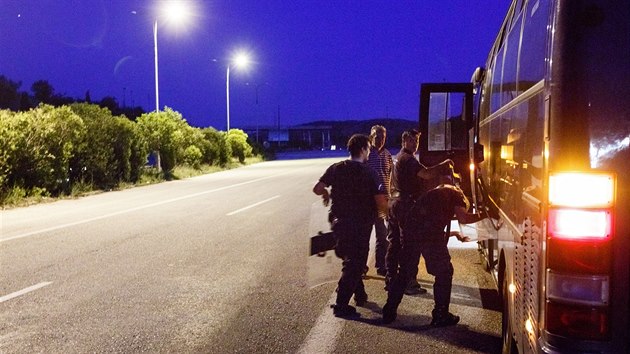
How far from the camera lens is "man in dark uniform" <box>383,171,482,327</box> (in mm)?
6305

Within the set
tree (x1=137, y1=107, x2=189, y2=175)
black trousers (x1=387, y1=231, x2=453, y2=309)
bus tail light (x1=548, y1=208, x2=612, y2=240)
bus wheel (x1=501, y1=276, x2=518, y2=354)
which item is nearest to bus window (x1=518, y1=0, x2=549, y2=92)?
bus tail light (x1=548, y1=208, x2=612, y2=240)

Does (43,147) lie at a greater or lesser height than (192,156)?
greater

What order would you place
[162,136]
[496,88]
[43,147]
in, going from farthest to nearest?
[162,136] < [43,147] < [496,88]

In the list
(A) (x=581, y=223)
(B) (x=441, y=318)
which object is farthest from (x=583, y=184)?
(B) (x=441, y=318)

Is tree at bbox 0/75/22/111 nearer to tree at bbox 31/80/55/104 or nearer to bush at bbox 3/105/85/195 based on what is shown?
tree at bbox 31/80/55/104

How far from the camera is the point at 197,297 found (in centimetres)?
773

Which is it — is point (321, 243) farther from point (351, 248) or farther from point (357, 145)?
point (357, 145)

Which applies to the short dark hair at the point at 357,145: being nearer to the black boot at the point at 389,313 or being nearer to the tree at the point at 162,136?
the black boot at the point at 389,313

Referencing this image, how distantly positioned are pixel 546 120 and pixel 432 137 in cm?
673

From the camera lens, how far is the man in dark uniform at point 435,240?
6305 millimetres

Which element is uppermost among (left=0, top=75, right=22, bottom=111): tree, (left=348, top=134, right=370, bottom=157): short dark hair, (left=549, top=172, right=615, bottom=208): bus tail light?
(left=0, top=75, right=22, bottom=111): tree

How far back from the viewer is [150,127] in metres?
33.6

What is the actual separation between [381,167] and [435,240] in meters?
2.10

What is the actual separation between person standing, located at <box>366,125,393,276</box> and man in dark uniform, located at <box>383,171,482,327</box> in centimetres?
169
